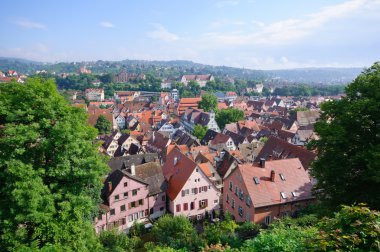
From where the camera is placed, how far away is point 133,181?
31.9 metres

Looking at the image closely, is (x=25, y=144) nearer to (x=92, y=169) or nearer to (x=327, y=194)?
(x=92, y=169)

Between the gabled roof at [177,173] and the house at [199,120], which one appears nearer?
the gabled roof at [177,173]

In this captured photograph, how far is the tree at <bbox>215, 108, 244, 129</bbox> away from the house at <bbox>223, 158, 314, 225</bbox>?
60065 millimetres

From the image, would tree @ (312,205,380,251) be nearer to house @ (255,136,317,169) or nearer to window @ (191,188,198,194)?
window @ (191,188,198,194)

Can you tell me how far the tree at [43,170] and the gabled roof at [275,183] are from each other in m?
17.0

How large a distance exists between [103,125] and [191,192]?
5812 centimetres

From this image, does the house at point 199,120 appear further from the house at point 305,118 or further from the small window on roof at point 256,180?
the small window on roof at point 256,180

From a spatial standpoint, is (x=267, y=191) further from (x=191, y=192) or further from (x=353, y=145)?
(x=353, y=145)

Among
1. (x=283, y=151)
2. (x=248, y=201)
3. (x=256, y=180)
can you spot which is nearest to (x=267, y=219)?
(x=248, y=201)

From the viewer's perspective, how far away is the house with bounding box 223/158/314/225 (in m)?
28.2

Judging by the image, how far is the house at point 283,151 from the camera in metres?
40.2

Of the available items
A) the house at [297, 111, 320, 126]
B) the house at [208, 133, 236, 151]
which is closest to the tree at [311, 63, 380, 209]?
the house at [208, 133, 236, 151]

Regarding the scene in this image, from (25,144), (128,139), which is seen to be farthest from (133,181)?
(128,139)

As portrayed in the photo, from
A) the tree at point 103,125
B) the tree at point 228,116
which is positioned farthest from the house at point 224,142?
the tree at point 103,125
